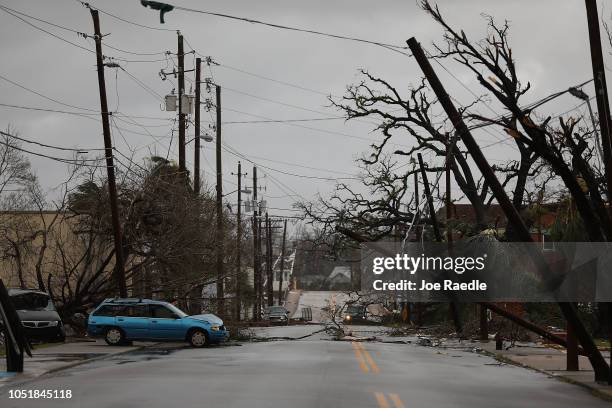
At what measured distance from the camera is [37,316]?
98.7 ft

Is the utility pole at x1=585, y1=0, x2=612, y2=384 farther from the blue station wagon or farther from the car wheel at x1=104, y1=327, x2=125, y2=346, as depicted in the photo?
the car wheel at x1=104, y1=327, x2=125, y2=346

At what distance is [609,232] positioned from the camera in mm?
18656

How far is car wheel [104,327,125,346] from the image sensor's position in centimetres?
3038

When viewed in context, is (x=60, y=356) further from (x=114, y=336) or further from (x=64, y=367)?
(x=114, y=336)

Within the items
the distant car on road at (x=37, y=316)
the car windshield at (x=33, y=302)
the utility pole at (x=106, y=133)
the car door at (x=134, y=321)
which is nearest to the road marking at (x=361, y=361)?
the car door at (x=134, y=321)

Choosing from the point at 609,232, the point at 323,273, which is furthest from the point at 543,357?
the point at 323,273

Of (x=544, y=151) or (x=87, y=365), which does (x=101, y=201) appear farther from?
(x=544, y=151)

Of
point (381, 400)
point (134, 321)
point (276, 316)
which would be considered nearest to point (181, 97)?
point (134, 321)

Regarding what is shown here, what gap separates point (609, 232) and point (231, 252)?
84.6 feet

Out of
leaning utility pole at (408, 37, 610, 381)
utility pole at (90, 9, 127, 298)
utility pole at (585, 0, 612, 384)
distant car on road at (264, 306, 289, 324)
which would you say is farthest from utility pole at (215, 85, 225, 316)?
utility pole at (585, 0, 612, 384)

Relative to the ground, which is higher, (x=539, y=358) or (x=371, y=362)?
(x=371, y=362)

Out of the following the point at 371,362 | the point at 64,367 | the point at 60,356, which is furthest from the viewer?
the point at 60,356

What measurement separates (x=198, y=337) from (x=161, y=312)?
4.97 ft

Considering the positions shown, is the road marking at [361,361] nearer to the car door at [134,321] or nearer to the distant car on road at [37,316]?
the car door at [134,321]
